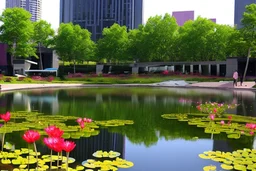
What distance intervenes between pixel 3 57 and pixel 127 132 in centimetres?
4326

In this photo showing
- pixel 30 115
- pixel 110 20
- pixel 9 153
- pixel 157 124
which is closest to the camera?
pixel 9 153

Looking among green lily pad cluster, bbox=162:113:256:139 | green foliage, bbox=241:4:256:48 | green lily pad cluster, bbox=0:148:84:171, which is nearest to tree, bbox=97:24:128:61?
green foliage, bbox=241:4:256:48

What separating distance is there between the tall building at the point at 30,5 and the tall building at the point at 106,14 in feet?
211

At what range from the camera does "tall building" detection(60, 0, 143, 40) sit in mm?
120562

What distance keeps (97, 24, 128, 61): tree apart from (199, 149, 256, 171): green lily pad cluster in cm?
4661

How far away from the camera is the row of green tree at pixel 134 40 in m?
44.2

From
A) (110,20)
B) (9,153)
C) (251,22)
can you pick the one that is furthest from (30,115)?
(110,20)

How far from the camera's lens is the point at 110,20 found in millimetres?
121062

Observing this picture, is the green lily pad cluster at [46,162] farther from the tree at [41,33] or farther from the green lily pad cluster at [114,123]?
the tree at [41,33]

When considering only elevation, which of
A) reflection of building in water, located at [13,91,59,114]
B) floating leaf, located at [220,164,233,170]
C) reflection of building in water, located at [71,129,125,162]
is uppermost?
floating leaf, located at [220,164,233,170]

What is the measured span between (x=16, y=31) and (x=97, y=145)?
40.0 m

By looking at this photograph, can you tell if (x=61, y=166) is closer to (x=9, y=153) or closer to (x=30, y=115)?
(x=9, y=153)

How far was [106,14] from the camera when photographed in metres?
122

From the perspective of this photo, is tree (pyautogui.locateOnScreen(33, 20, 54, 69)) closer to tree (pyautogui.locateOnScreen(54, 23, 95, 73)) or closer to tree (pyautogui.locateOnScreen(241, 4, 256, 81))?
tree (pyautogui.locateOnScreen(54, 23, 95, 73))
